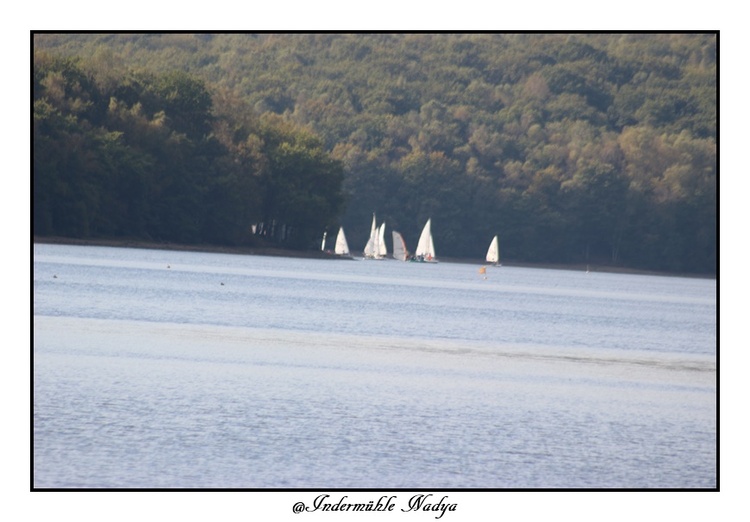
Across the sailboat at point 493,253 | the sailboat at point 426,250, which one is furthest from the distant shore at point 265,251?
the sailboat at point 426,250

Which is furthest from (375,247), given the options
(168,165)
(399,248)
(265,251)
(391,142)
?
(168,165)

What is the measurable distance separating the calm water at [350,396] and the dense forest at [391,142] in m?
41.3

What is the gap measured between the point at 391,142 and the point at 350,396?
129m

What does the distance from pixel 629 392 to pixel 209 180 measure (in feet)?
250

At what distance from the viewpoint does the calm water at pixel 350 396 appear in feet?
62.3

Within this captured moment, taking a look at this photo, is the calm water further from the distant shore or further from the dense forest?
the dense forest

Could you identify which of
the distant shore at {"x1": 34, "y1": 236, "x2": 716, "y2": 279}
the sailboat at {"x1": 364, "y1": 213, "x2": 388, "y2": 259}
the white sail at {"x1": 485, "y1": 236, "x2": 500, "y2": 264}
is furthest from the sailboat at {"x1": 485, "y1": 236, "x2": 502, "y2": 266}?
the sailboat at {"x1": 364, "y1": 213, "x2": 388, "y2": 259}

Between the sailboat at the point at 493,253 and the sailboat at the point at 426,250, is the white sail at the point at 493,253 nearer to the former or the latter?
the sailboat at the point at 493,253

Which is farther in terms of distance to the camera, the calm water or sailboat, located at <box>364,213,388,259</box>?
sailboat, located at <box>364,213,388,259</box>

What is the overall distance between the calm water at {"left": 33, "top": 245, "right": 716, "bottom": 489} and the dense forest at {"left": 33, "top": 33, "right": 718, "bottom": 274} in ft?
135

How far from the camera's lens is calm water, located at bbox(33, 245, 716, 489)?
1900cm

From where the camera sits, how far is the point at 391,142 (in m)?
153

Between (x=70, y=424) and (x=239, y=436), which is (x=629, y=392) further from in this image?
(x=70, y=424)
